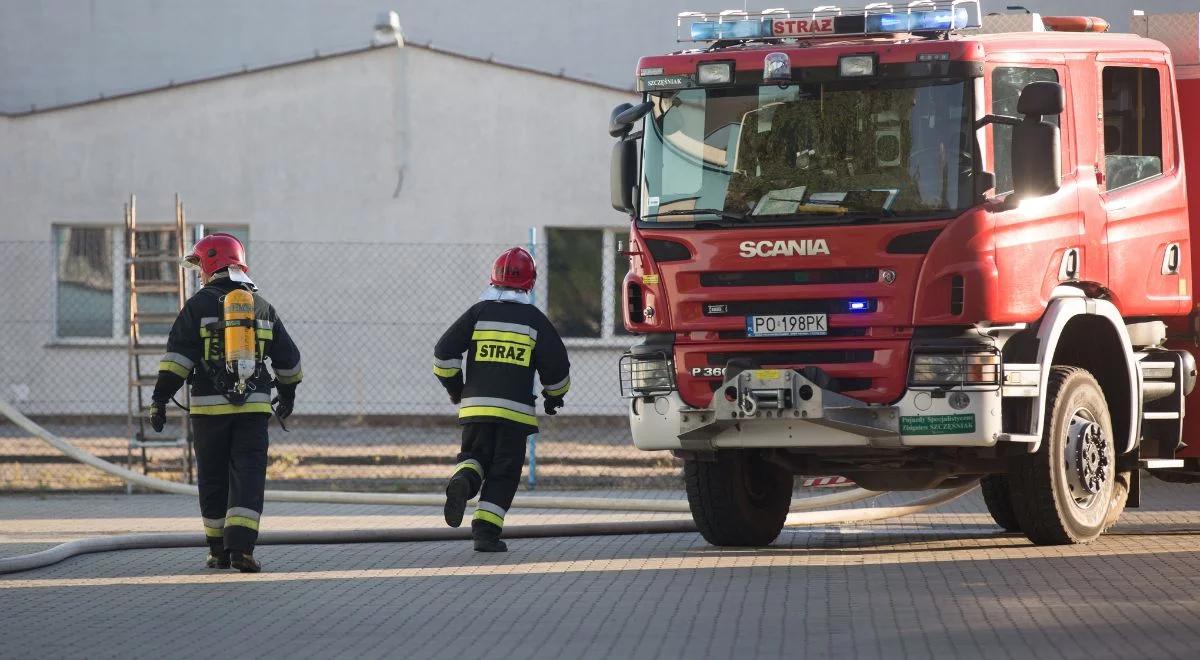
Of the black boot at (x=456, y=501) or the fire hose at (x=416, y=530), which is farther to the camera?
the fire hose at (x=416, y=530)

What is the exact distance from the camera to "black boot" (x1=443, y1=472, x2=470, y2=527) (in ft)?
33.9

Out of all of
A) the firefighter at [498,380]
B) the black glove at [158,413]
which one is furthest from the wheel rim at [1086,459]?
the black glove at [158,413]

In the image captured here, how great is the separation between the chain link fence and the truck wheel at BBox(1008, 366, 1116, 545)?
1042cm

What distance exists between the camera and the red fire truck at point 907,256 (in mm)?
9508

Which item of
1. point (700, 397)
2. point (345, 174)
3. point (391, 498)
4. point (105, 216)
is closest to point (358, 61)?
point (345, 174)

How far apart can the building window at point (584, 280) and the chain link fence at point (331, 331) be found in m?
0.02

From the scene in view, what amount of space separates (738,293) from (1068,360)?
89.8 inches

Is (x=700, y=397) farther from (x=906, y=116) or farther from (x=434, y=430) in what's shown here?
(x=434, y=430)

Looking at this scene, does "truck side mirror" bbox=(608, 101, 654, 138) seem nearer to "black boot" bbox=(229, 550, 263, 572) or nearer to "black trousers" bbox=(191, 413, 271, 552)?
"black trousers" bbox=(191, 413, 271, 552)

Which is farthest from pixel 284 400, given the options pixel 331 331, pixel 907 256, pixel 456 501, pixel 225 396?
pixel 331 331

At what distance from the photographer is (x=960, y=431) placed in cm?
941

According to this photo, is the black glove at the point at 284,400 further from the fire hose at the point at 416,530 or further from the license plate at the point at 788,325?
the license plate at the point at 788,325

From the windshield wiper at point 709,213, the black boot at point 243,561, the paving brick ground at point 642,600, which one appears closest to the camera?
the paving brick ground at point 642,600

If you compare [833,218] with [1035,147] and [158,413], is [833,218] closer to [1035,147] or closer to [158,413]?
[1035,147]
